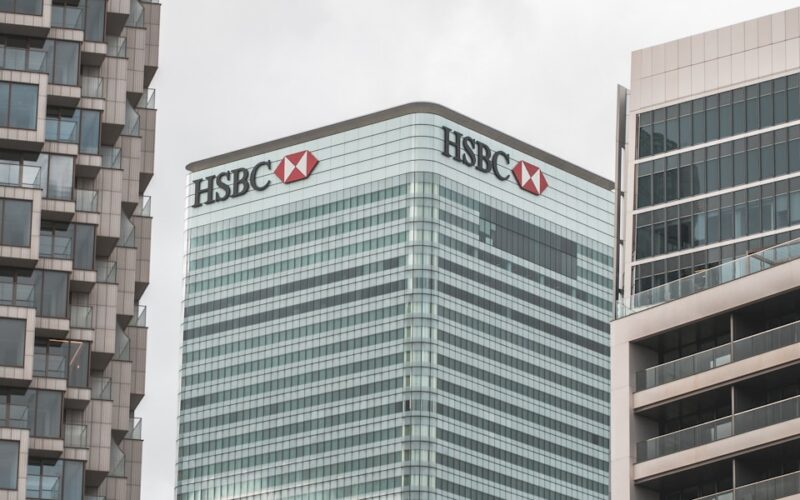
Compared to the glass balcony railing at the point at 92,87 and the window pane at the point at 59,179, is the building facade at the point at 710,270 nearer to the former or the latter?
the glass balcony railing at the point at 92,87

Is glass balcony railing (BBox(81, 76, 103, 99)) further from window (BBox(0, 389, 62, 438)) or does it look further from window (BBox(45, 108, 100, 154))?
window (BBox(0, 389, 62, 438))

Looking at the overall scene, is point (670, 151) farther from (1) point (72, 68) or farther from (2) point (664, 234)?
(1) point (72, 68)

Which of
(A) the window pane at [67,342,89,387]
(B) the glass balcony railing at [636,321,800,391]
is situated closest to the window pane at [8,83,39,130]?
(A) the window pane at [67,342,89,387]

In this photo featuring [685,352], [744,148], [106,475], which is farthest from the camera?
[744,148]

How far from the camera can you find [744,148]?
12975cm

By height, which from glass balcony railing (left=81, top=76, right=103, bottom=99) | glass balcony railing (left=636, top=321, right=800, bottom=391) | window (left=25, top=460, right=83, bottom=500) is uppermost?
glass balcony railing (left=81, top=76, right=103, bottom=99)

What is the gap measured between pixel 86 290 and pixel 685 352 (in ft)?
107

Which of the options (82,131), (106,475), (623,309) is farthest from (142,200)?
(623,309)

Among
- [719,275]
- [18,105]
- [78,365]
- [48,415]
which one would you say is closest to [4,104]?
[18,105]

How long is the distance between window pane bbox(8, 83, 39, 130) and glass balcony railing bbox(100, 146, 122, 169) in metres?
4.99

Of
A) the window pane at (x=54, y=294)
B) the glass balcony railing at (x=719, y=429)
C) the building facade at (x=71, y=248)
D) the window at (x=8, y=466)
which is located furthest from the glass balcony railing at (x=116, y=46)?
the glass balcony railing at (x=719, y=429)

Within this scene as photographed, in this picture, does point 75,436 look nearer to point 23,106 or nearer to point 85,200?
point 85,200

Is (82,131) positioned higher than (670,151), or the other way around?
(670,151)

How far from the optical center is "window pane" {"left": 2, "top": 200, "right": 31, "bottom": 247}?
103000mm
